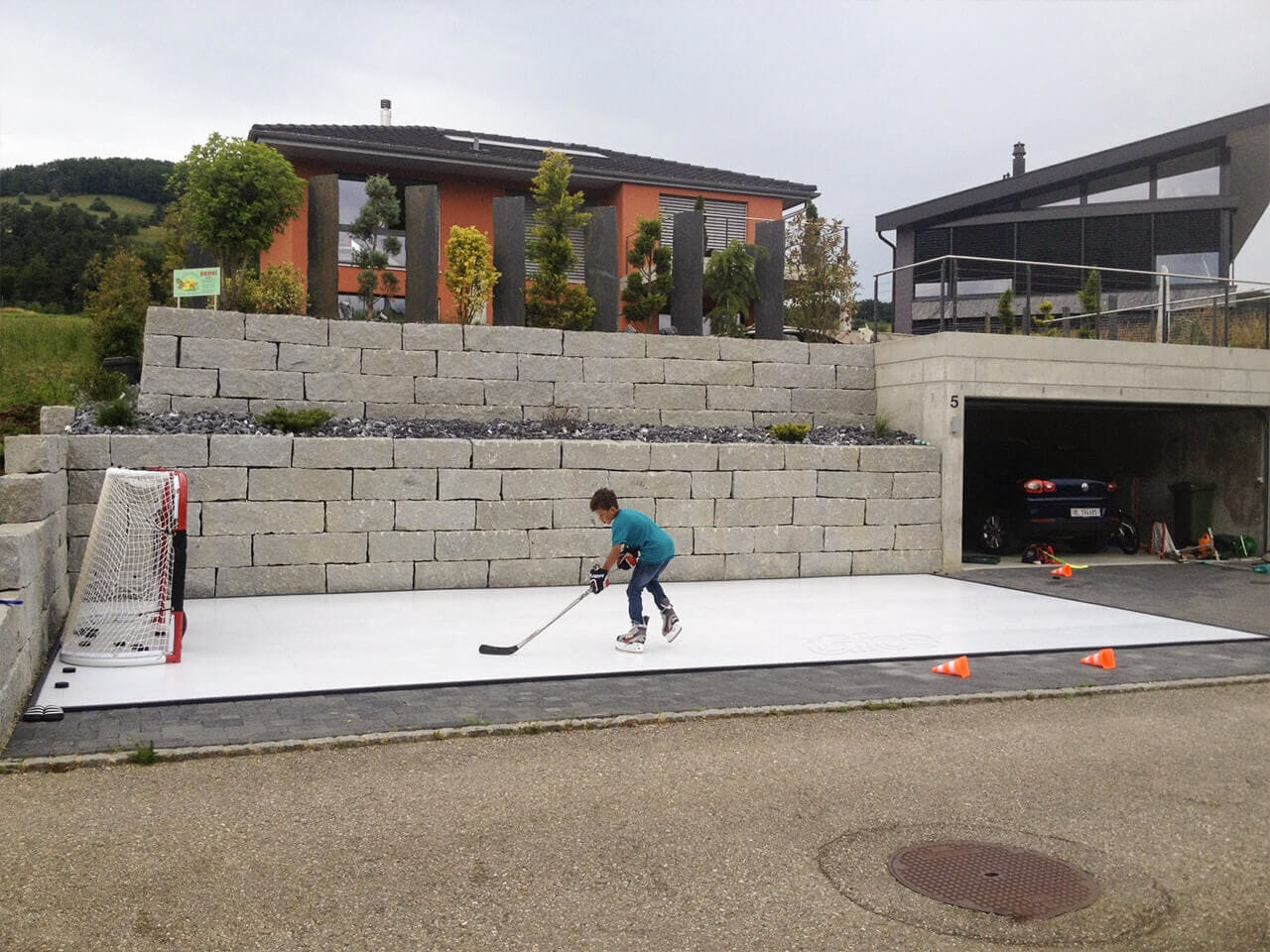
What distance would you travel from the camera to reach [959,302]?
1538cm

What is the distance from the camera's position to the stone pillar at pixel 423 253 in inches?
579

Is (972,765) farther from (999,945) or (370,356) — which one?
(370,356)

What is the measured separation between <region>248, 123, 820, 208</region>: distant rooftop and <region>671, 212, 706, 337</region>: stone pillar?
366 inches

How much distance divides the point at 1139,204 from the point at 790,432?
25.6 m

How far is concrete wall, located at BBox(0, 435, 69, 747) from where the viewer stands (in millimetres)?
5828

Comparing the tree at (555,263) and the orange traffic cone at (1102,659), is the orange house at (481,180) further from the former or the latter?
the orange traffic cone at (1102,659)

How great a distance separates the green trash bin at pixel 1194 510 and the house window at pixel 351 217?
15765 mm

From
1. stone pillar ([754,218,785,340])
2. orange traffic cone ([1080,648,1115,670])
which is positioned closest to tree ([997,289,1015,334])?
stone pillar ([754,218,785,340])

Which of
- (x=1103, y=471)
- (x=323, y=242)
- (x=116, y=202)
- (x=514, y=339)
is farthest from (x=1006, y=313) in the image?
(x=116, y=202)

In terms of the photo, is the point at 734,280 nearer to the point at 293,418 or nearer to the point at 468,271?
the point at 468,271

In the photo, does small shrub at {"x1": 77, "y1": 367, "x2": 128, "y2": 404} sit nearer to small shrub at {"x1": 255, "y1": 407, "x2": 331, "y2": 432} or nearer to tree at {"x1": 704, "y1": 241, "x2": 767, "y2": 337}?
small shrub at {"x1": 255, "y1": 407, "x2": 331, "y2": 432}

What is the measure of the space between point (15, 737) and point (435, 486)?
6.47 meters

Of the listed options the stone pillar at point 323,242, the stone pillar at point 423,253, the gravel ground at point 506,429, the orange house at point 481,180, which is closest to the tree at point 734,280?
the gravel ground at point 506,429

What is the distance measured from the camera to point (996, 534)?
15852 millimetres
